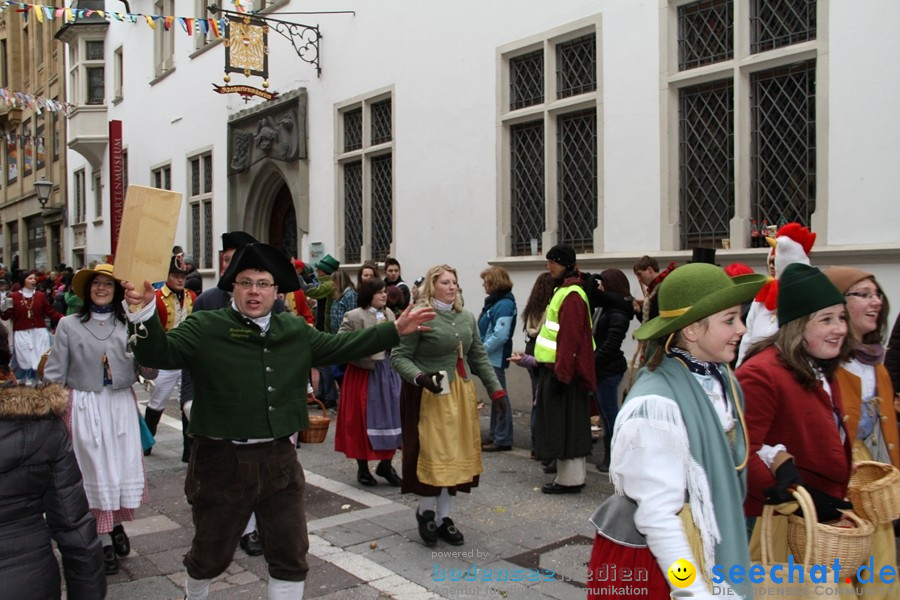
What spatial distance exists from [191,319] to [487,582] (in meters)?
2.25

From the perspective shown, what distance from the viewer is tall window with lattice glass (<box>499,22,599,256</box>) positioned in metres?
9.66

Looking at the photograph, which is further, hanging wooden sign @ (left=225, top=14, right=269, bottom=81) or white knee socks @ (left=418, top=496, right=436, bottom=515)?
hanging wooden sign @ (left=225, top=14, right=269, bottom=81)

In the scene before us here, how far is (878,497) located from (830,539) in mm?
568

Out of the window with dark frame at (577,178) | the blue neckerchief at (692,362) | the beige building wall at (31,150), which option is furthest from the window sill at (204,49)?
the blue neckerchief at (692,362)

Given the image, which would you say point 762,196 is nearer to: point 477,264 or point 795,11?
point 795,11

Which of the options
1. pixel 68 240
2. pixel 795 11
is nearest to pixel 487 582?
pixel 795 11

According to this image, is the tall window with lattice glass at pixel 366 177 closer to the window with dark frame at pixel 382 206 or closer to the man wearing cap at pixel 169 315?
the window with dark frame at pixel 382 206

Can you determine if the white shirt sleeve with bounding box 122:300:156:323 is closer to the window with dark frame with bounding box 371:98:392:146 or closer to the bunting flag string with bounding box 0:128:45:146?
the window with dark frame with bounding box 371:98:392:146

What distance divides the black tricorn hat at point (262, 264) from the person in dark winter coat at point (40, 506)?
2.79ft

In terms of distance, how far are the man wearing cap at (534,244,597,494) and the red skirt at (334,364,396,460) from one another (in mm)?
1370

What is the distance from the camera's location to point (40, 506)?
3.08m

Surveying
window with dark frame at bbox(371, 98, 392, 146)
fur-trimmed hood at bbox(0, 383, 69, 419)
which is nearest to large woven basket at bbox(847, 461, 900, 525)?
fur-trimmed hood at bbox(0, 383, 69, 419)

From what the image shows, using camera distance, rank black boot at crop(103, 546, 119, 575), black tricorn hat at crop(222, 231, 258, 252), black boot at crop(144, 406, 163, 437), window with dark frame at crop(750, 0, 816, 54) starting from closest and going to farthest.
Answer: black tricorn hat at crop(222, 231, 258, 252) < black boot at crop(103, 546, 119, 575) < window with dark frame at crop(750, 0, 816, 54) < black boot at crop(144, 406, 163, 437)

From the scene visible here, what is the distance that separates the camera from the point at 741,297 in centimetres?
256
